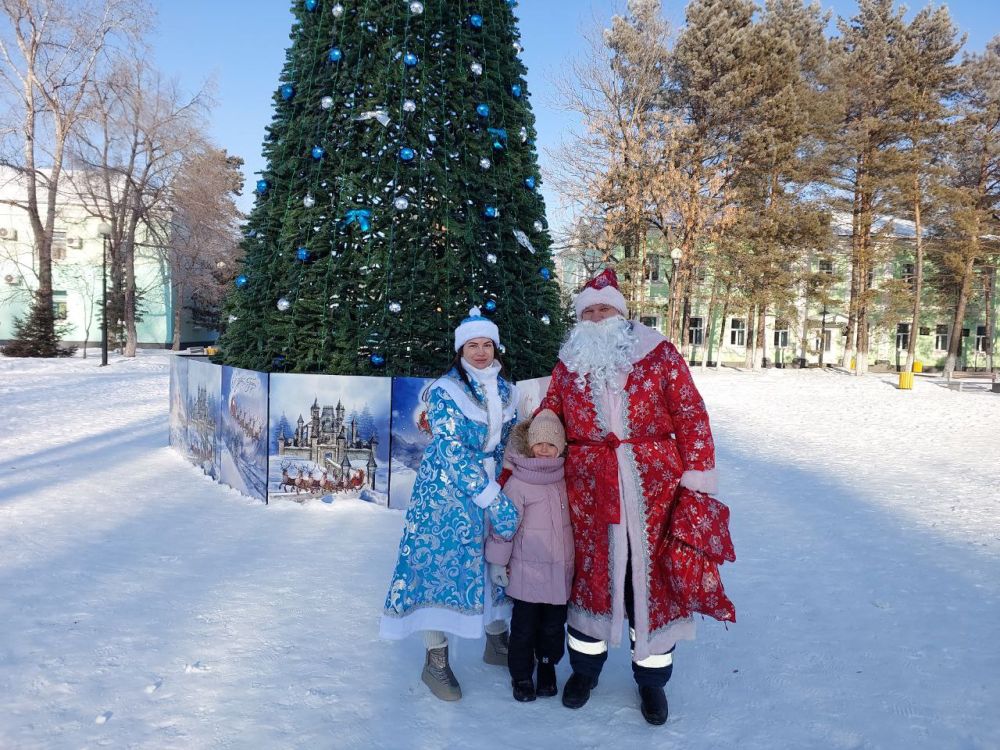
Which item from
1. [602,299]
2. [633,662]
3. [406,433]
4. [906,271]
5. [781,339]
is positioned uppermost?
[906,271]

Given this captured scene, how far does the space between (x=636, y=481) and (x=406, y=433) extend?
3.01 meters

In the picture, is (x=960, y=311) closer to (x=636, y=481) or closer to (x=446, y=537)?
(x=636, y=481)

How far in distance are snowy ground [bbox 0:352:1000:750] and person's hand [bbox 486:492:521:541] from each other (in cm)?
76

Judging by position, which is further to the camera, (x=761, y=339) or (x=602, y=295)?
(x=761, y=339)

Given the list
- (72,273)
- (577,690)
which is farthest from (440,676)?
(72,273)

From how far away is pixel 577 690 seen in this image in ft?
8.75

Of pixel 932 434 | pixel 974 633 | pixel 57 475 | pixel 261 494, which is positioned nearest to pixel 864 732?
pixel 974 633

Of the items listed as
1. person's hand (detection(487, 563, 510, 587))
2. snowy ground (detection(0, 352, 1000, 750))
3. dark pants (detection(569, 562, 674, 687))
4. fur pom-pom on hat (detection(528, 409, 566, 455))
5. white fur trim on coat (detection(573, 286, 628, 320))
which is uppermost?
white fur trim on coat (detection(573, 286, 628, 320))

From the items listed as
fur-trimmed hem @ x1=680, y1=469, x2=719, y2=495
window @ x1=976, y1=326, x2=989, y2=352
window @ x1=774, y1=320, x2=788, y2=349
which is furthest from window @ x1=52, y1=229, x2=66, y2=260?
window @ x1=976, y1=326, x2=989, y2=352

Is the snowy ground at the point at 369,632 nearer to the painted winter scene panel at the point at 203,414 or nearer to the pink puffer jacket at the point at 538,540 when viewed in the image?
the painted winter scene panel at the point at 203,414

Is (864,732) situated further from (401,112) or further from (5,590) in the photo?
(401,112)

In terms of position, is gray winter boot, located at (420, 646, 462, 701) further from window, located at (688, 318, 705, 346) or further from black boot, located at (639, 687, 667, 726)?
window, located at (688, 318, 705, 346)

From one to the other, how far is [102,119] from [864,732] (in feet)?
100

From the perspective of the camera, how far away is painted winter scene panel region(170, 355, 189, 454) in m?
7.12
